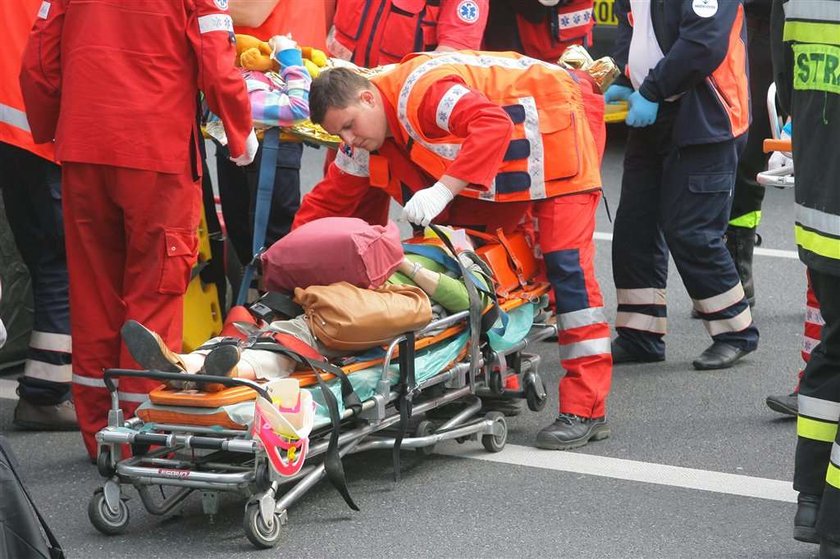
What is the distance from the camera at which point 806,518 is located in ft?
13.1

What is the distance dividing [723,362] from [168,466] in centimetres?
281

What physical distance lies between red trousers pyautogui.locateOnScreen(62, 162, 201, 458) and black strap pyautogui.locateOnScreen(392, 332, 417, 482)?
2.72 ft

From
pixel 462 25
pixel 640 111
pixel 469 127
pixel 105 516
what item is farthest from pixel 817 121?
pixel 462 25

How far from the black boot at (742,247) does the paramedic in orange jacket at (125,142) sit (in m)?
2.97

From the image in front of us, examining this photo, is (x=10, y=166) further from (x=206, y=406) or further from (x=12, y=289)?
(x=206, y=406)

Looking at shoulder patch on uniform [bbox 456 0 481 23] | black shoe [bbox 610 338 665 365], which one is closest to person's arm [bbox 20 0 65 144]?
shoulder patch on uniform [bbox 456 0 481 23]

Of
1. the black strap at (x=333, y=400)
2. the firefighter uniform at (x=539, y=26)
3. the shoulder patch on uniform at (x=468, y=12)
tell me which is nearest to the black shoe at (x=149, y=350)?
the black strap at (x=333, y=400)

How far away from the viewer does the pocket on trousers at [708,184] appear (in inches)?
236

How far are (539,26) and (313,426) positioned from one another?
3185 mm

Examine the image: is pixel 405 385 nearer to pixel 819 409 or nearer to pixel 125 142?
pixel 125 142

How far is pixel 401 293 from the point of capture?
15.3 ft

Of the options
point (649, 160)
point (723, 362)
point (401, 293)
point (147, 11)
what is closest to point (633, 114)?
point (649, 160)

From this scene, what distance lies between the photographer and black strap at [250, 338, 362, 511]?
4.29 metres

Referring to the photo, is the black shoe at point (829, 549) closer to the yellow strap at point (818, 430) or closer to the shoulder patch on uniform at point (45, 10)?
the yellow strap at point (818, 430)
